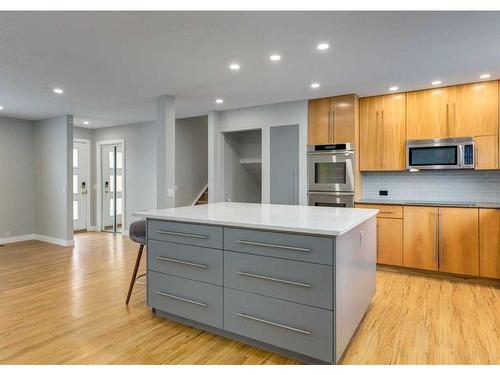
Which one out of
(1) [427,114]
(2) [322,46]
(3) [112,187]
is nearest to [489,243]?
(1) [427,114]

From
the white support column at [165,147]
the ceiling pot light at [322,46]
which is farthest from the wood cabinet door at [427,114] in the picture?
the white support column at [165,147]

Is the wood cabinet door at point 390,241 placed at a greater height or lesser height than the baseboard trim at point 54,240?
greater

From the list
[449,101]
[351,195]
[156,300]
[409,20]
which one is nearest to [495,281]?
[351,195]

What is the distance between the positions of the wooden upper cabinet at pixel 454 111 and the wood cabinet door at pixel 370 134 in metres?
0.38

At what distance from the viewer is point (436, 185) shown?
4.35 m

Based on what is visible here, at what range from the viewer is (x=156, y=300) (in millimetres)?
2688

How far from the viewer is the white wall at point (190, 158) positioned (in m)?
6.68

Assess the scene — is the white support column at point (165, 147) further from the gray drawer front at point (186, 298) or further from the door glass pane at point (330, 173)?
the door glass pane at point (330, 173)

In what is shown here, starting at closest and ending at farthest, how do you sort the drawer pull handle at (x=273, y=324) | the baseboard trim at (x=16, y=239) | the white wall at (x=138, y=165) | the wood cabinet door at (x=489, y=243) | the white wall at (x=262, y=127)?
the drawer pull handle at (x=273, y=324)
the wood cabinet door at (x=489, y=243)
the white wall at (x=262, y=127)
the baseboard trim at (x=16, y=239)
the white wall at (x=138, y=165)

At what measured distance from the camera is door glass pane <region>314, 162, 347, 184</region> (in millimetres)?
4492

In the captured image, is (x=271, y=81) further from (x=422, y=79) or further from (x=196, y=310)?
(x=196, y=310)

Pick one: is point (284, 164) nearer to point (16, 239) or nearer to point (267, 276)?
point (267, 276)

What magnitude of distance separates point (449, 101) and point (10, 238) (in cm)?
742

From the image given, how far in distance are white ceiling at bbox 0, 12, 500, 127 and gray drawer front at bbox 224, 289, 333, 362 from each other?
1.97 meters
